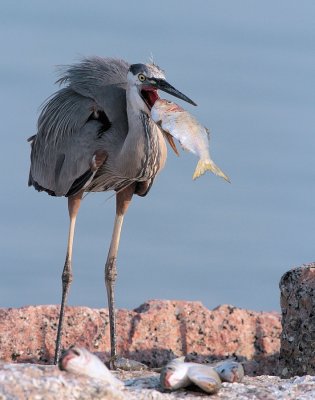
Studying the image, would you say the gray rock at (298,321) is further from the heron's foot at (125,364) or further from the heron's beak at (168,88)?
the heron's beak at (168,88)

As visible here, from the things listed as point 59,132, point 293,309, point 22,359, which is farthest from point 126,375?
point 59,132

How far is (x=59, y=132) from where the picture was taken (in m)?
11.7

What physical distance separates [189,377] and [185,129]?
262 centimetres

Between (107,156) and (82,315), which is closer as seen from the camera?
(107,156)

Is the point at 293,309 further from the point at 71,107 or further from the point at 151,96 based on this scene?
the point at 71,107

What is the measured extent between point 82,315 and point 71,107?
231 centimetres

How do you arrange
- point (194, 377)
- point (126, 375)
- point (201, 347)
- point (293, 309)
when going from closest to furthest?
point (194, 377)
point (126, 375)
point (293, 309)
point (201, 347)

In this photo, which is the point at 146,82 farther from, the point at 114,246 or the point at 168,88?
the point at 114,246

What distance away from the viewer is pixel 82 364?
6.76m

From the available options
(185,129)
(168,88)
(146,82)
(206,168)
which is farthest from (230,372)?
(146,82)

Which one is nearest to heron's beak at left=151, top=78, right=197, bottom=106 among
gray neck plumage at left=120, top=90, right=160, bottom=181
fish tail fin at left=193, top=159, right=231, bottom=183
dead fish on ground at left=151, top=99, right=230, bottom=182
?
dead fish on ground at left=151, top=99, right=230, bottom=182

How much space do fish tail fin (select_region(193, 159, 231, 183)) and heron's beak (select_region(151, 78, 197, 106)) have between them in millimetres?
1361

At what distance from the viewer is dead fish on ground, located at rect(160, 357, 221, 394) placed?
739 centimetres

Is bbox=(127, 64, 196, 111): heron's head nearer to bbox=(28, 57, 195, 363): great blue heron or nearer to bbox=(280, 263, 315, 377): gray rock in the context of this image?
bbox=(28, 57, 195, 363): great blue heron
